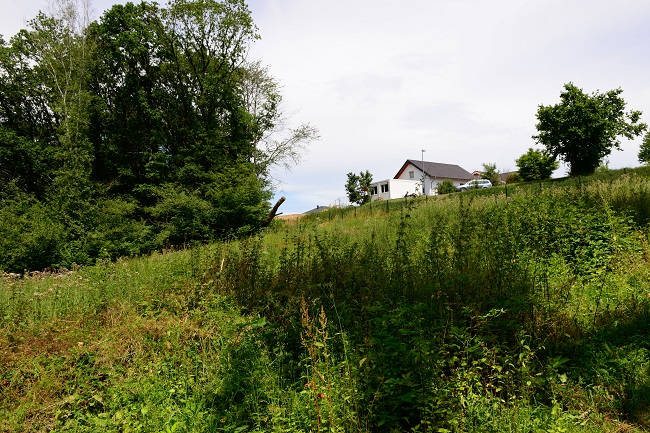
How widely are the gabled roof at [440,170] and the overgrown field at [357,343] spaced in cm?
5342

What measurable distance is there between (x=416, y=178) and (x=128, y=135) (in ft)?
153

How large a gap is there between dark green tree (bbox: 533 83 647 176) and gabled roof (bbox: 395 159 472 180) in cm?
2507

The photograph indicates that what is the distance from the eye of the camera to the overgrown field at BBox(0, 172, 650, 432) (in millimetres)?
2920

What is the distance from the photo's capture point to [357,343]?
3738 millimetres

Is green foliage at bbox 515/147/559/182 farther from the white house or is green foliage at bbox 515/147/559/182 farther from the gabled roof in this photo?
the gabled roof

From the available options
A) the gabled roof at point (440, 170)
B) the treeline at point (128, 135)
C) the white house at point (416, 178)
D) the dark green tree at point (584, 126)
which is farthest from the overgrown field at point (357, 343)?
the gabled roof at point (440, 170)

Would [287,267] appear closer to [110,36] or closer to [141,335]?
[141,335]

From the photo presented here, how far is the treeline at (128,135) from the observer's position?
18.3 meters

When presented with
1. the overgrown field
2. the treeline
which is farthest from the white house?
the overgrown field

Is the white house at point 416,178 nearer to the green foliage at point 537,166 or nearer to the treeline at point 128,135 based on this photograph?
the green foliage at point 537,166

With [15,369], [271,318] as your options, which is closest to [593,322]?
[271,318]

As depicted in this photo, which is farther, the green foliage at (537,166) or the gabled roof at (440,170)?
the gabled roof at (440,170)

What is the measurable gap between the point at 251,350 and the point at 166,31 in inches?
1004

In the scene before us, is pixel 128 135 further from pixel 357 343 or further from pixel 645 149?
pixel 645 149
